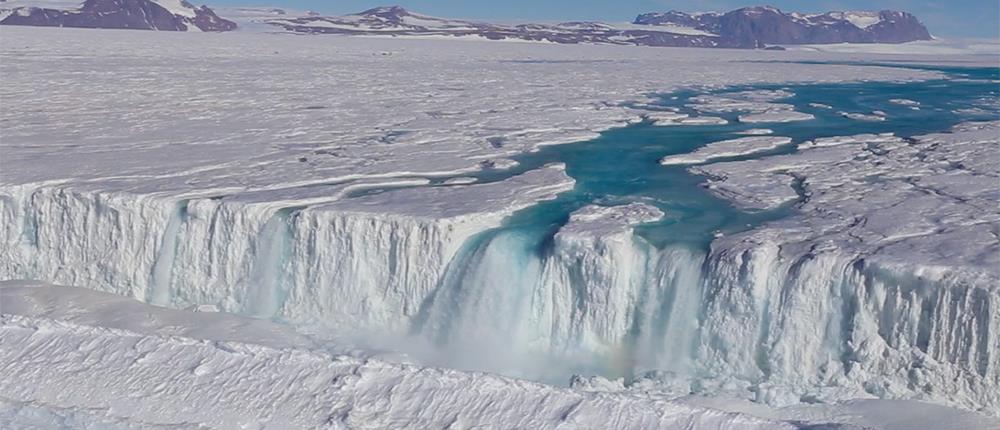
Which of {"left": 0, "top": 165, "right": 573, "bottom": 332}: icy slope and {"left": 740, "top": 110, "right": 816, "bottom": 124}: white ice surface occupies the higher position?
{"left": 740, "top": 110, "right": 816, "bottom": 124}: white ice surface

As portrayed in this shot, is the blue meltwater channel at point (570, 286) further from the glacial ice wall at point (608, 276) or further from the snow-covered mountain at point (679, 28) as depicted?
the snow-covered mountain at point (679, 28)

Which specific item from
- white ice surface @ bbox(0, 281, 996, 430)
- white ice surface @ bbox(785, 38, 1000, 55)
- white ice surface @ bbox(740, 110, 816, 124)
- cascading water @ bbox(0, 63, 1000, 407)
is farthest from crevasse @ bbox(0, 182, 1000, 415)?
white ice surface @ bbox(785, 38, 1000, 55)

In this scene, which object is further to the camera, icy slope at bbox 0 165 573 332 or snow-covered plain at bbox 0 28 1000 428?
icy slope at bbox 0 165 573 332

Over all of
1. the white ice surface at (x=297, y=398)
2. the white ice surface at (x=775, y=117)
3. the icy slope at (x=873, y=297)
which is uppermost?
the white ice surface at (x=775, y=117)

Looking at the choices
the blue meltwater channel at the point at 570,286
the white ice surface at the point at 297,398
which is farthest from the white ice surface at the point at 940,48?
the white ice surface at the point at 297,398

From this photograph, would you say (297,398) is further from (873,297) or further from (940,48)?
(940,48)

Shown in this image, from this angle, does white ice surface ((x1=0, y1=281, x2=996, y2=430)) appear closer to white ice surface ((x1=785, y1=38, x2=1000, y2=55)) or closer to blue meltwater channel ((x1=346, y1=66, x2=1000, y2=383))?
blue meltwater channel ((x1=346, y1=66, x2=1000, y2=383))

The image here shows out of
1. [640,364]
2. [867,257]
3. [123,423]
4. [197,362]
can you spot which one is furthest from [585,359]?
[123,423]
